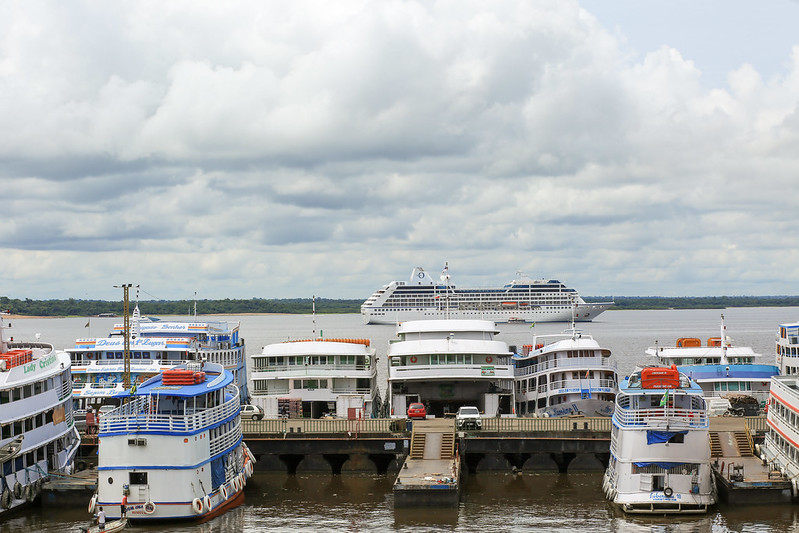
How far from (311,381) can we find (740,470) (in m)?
27.5

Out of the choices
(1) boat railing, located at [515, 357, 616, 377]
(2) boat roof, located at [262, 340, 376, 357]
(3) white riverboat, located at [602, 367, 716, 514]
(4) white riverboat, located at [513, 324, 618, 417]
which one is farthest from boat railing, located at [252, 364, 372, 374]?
(3) white riverboat, located at [602, 367, 716, 514]

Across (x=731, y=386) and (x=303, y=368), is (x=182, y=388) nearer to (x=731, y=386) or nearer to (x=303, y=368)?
(x=303, y=368)

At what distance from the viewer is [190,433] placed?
3647cm

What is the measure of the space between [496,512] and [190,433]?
13919mm

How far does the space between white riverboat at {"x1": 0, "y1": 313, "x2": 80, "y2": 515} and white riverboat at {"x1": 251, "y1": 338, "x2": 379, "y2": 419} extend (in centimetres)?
1577

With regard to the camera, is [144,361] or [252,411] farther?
[144,361]

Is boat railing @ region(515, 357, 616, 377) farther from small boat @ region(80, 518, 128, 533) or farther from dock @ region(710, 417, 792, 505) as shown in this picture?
small boat @ region(80, 518, 128, 533)

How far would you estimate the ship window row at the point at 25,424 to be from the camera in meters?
38.4

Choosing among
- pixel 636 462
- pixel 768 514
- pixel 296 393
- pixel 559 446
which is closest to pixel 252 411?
pixel 296 393

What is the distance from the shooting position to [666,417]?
37781mm

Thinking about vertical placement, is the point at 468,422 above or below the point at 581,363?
below

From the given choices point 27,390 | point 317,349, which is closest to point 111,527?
point 27,390

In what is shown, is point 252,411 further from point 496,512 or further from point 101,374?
point 496,512

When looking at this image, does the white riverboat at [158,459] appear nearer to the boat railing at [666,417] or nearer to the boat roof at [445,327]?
the boat railing at [666,417]
